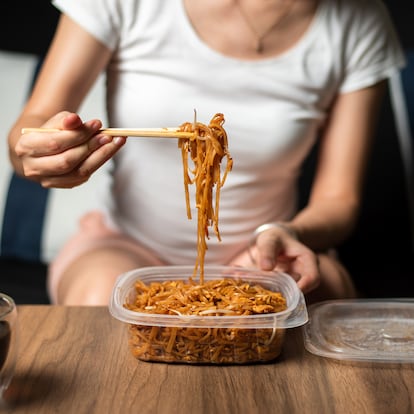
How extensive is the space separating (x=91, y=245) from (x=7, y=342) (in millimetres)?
746

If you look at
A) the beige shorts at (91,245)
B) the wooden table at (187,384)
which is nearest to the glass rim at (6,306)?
the wooden table at (187,384)

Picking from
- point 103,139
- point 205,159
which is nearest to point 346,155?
point 205,159

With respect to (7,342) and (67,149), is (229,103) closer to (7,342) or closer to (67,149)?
(67,149)

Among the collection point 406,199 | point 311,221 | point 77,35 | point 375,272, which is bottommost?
point 375,272

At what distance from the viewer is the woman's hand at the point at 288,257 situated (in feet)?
4.37

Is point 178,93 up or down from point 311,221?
up

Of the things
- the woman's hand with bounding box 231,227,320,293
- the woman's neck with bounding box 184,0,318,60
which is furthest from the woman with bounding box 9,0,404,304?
the woman's hand with bounding box 231,227,320,293

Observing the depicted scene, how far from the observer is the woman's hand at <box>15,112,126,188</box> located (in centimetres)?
122

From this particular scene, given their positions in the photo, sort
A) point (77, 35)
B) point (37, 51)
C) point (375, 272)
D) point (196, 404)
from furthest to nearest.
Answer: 1. point (37, 51)
2. point (375, 272)
3. point (77, 35)
4. point (196, 404)

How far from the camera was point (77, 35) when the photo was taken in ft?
5.37

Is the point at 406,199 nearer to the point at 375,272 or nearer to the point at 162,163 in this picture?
the point at 375,272

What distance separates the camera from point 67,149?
1.25 metres

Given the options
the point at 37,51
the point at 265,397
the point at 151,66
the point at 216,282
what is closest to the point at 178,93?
the point at 151,66

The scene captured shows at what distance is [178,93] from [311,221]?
16.8 inches
